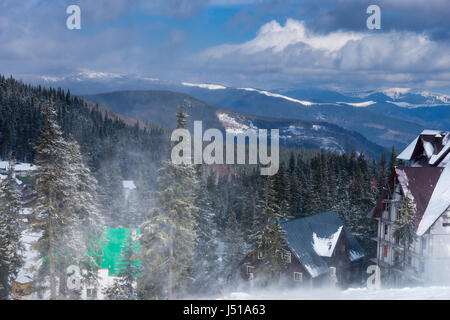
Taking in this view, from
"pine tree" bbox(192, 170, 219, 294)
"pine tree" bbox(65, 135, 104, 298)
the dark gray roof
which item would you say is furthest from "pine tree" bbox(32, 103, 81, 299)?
the dark gray roof

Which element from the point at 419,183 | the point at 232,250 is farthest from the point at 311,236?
the point at 419,183

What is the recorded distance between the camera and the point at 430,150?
1359 inches

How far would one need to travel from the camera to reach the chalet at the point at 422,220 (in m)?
27.7

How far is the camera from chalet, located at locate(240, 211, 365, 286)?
36.3 meters

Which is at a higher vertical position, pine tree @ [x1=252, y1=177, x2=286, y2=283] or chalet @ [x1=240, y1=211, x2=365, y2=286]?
pine tree @ [x1=252, y1=177, x2=286, y2=283]

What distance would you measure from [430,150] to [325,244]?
548 inches

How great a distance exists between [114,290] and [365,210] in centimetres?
3493

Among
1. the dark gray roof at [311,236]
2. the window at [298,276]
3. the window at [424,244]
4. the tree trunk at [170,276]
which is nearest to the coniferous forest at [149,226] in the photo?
the tree trunk at [170,276]

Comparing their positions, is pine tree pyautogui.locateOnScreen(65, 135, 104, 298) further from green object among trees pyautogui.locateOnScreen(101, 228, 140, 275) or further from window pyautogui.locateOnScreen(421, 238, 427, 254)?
window pyautogui.locateOnScreen(421, 238, 427, 254)

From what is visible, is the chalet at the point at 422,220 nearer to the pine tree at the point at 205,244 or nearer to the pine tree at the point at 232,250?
the pine tree at the point at 232,250

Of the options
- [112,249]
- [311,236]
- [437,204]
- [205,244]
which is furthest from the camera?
[311,236]

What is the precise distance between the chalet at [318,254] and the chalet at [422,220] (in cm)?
602

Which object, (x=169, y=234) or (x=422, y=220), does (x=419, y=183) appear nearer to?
(x=422, y=220)

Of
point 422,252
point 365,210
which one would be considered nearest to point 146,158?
point 365,210
